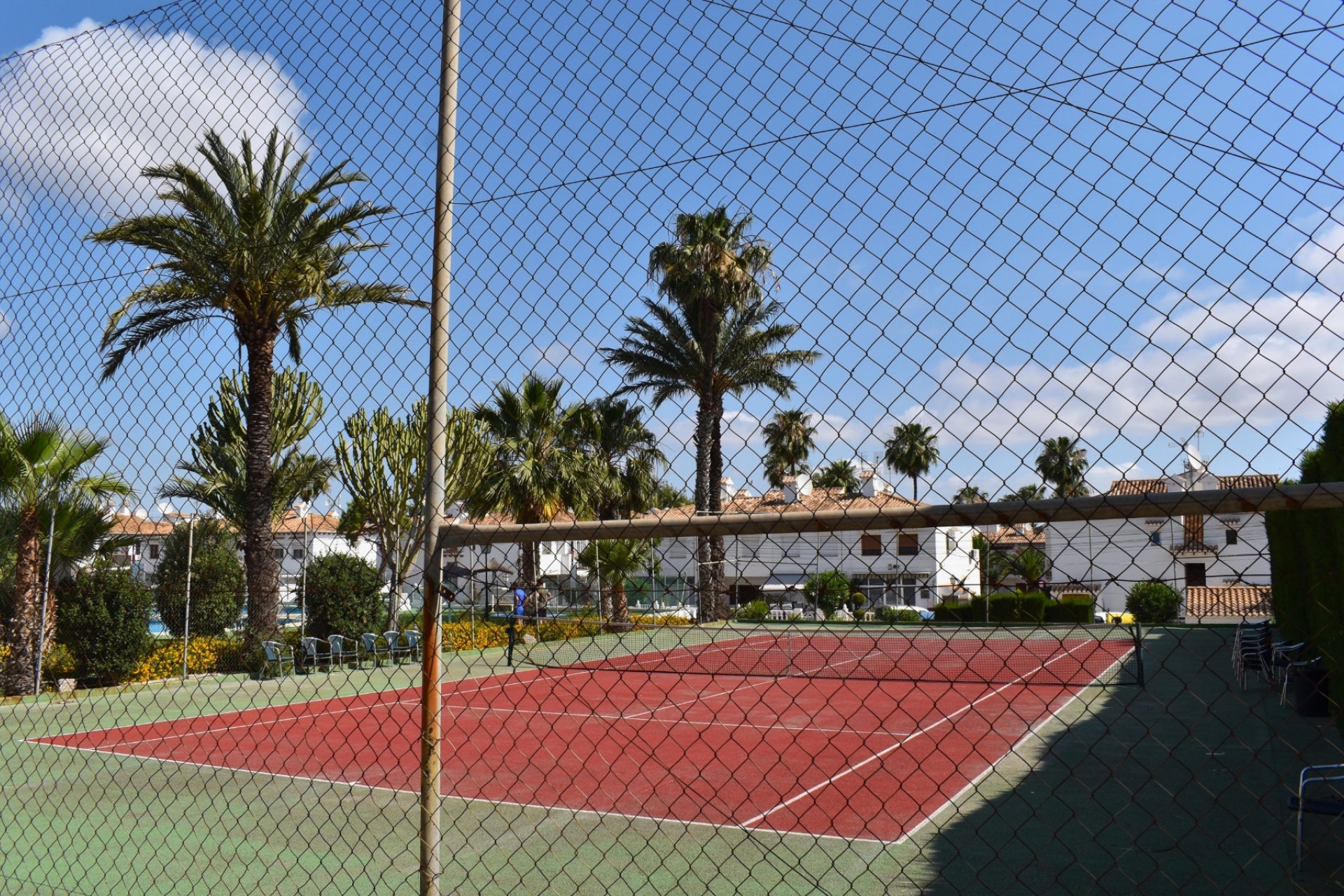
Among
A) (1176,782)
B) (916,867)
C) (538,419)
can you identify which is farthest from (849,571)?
(916,867)

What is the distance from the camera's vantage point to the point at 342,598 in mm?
20516

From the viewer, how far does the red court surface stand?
26.6 ft

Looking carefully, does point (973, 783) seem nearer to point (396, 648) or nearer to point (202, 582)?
point (396, 648)

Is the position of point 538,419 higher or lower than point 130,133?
higher

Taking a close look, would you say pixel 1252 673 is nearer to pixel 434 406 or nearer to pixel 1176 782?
pixel 1176 782

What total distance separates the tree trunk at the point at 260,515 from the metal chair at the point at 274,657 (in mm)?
379

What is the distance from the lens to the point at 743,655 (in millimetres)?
23578

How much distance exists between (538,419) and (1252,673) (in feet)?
59.4

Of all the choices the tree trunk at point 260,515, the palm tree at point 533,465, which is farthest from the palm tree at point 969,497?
the palm tree at point 533,465

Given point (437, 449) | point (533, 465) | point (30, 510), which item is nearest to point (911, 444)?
point (437, 449)

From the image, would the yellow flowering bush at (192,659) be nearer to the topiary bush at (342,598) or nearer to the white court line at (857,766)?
the topiary bush at (342,598)

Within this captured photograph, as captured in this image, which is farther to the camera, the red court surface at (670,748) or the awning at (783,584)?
the red court surface at (670,748)

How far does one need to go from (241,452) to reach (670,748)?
14166mm

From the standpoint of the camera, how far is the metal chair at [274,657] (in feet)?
56.4
